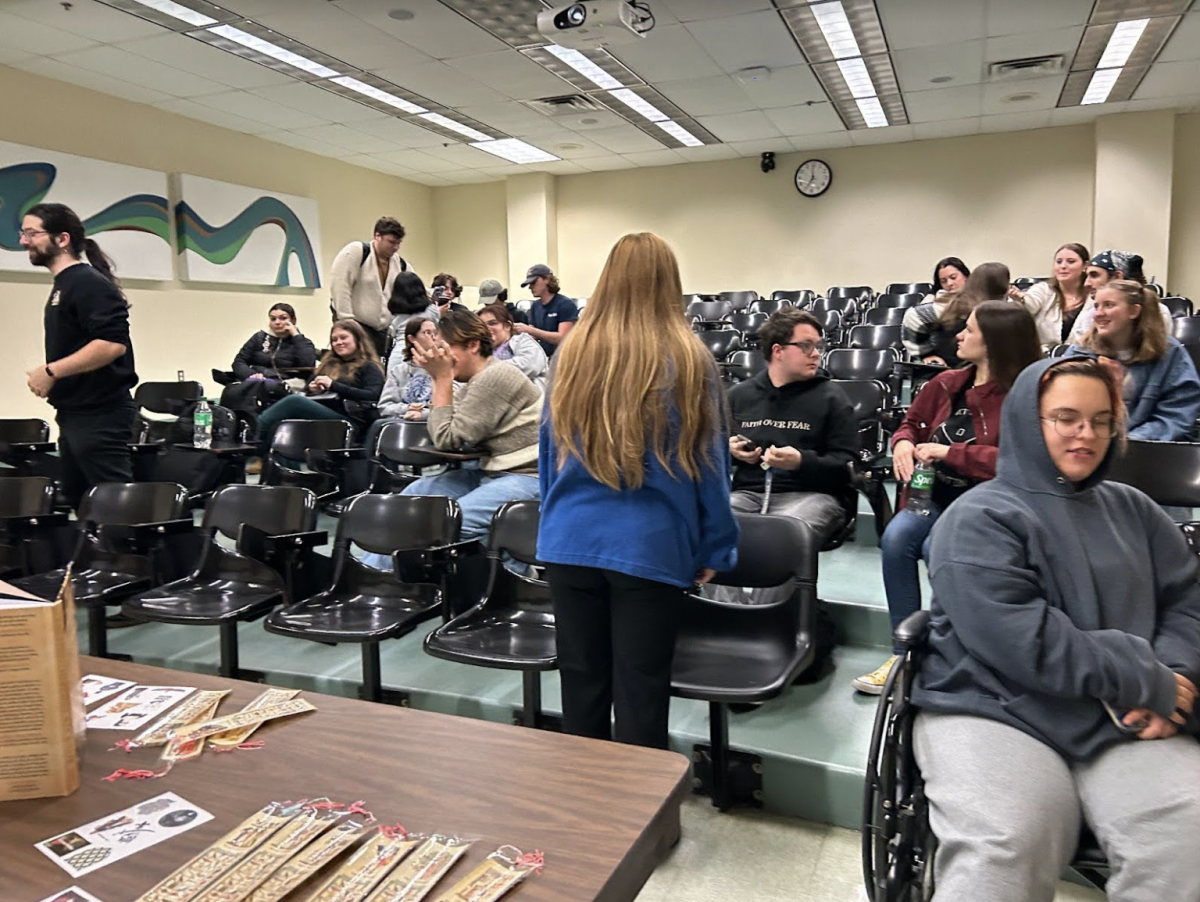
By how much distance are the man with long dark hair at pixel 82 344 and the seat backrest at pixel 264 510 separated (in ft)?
1.70

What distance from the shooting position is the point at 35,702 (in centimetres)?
107

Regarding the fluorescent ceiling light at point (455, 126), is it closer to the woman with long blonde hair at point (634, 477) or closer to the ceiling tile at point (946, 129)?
the ceiling tile at point (946, 129)

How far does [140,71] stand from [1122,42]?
24.5 feet

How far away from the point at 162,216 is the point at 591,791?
27.0 feet

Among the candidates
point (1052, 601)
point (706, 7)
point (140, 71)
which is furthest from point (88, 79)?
point (1052, 601)

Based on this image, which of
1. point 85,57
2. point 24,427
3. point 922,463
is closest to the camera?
point 922,463

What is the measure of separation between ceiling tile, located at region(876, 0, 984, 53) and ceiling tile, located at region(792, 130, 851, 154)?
3165 mm

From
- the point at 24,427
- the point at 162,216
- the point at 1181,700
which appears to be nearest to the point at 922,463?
the point at 1181,700

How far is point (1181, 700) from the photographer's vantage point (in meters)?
1.48

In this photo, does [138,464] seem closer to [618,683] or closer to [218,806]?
[618,683]

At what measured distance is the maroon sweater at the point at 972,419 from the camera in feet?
8.27

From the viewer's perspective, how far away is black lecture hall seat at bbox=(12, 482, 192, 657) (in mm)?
3029

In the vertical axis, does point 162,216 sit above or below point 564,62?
below

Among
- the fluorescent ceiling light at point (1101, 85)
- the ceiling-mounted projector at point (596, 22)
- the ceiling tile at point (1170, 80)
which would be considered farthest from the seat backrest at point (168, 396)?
the ceiling tile at point (1170, 80)
